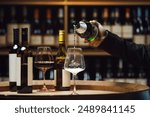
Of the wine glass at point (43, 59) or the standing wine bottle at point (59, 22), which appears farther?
the standing wine bottle at point (59, 22)

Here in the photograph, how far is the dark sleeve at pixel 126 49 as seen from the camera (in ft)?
4.50

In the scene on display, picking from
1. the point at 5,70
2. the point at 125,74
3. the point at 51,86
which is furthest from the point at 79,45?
the point at 51,86

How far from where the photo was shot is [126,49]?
57.4 inches

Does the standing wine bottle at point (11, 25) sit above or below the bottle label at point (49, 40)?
above

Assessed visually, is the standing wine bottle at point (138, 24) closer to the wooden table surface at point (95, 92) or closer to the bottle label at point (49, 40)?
the bottle label at point (49, 40)

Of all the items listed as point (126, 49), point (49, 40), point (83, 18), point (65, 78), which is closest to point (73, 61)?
point (65, 78)

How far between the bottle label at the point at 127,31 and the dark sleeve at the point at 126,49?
4.25 feet

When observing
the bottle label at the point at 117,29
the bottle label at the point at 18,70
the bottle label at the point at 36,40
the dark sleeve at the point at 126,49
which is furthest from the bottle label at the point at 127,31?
the bottle label at the point at 18,70

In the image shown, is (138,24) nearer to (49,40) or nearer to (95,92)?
(49,40)

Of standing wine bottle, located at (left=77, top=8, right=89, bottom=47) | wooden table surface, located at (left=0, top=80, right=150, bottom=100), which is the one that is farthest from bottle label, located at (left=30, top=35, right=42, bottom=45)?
wooden table surface, located at (left=0, top=80, right=150, bottom=100)

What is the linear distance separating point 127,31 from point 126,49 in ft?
4.85

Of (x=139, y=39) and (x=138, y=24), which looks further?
(x=138, y=24)

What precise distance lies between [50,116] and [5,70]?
2.05 m

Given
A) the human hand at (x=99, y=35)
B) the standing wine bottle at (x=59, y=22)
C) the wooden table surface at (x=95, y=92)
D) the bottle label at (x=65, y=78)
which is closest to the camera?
the wooden table surface at (x=95, y=92)
